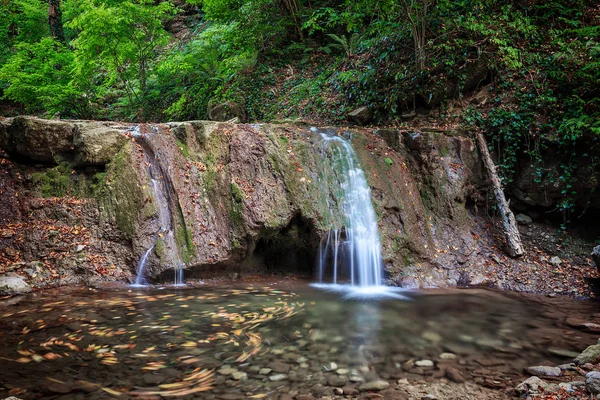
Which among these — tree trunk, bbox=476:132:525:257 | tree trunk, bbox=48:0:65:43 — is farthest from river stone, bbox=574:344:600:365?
tree trunk, bbox=48:0:65:43

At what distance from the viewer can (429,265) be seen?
23.4ft

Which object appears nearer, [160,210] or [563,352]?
[563,352]

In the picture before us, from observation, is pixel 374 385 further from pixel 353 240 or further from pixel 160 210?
pixel 160 210

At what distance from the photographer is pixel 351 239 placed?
23.4ft

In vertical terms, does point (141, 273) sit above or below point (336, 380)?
above

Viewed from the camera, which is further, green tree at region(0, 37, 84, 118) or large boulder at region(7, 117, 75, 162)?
green tree at region(0, 37, 84, 118)

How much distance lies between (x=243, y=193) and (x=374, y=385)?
438 cm

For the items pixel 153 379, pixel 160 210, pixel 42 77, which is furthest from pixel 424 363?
pixel 42 77

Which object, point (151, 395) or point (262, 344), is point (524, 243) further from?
point (151, 395)

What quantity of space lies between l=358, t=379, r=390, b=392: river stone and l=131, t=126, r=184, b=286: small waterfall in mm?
3955

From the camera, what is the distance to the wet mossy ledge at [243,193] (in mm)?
Result: 6328

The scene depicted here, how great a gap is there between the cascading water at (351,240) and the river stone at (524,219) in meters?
3.46

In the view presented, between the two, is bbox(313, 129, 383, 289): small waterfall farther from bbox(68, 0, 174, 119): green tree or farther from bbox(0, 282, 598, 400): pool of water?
bbox(68, 0, 174, 119): green tree

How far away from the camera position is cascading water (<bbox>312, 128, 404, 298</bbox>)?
22.8 feet
